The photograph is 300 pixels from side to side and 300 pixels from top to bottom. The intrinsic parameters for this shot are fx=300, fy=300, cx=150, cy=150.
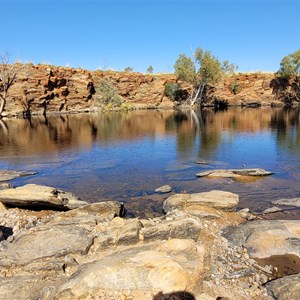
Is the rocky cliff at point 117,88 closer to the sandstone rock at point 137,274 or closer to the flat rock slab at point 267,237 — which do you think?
the flat rock slab at point 267,237

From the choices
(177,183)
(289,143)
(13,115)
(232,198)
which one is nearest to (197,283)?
(232,198)

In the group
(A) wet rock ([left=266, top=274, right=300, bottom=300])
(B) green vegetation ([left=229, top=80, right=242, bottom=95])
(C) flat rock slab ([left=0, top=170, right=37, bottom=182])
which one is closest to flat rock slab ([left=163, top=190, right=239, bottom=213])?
(A) wet rock ([left=266, top=274, right=300, bottom=300])

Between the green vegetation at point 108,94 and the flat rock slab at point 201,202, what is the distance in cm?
→ 6343

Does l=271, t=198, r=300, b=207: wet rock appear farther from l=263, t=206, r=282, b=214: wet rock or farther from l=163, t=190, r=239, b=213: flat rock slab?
l=163, t=190, r=239, b=213: flat rock slab

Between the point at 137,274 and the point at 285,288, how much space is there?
2.82 m

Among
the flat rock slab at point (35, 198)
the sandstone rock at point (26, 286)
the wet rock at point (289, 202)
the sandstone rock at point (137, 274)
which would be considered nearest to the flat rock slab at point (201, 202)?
the wet rock at point (289, 202)

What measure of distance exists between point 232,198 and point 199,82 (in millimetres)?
64774

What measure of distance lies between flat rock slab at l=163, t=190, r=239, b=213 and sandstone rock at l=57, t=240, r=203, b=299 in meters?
3.89

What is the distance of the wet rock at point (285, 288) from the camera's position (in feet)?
18.0

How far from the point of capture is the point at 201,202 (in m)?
10.5

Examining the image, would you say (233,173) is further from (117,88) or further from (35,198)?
(117,88)

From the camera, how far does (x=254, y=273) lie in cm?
638

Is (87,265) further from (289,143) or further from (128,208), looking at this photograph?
(289,143)

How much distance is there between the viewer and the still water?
12.8m
